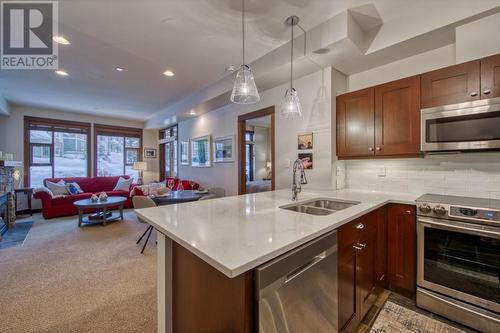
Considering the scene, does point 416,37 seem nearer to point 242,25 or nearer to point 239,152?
point 242,25

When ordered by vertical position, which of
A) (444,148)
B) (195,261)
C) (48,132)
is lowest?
(195,261)

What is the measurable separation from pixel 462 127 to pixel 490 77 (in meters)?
0.42

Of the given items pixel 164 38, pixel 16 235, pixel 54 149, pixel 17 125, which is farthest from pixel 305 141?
pixel 17 125

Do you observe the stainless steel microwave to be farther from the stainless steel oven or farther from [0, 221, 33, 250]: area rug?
[0, 221, 33, 250]: area rug

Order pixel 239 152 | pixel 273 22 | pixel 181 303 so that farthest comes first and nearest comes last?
pixel 239 152 < pixel 273 22 < pixel 181 303

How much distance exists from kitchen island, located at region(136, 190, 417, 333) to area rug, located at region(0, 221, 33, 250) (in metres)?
3.62

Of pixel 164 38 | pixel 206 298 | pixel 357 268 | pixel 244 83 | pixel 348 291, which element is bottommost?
pixel 348 291

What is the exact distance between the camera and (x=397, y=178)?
8.20ft

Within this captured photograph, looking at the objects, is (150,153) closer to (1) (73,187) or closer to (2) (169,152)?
(2) (169,152)

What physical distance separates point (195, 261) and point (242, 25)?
231 centimetres

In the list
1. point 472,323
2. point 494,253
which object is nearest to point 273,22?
point 494,253

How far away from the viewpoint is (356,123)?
2.52m

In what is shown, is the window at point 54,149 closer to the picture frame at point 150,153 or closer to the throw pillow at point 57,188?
the throw pillow at point 57,188

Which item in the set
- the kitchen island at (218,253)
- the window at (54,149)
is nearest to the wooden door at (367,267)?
the kitchen island at (218,253)
